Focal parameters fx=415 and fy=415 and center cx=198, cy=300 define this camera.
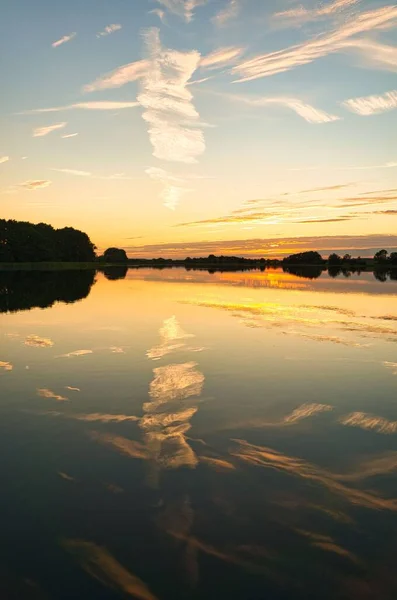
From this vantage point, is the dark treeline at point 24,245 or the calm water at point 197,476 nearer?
the calm water at point 197,476

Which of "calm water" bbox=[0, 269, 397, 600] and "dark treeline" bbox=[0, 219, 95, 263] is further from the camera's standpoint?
"dark treeline" bbox=[0, 219, 95, 263]

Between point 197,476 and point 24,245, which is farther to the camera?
point 24,245

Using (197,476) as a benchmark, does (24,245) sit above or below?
above

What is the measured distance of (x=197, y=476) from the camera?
8.20 m

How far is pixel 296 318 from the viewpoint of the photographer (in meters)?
31.3

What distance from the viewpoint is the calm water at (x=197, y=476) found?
5.65 metres

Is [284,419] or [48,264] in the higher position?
[48,264]

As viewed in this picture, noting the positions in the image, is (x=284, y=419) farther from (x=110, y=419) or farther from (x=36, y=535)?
(x=36, y=535)

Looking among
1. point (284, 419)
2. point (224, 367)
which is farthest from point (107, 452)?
point (224, 367)

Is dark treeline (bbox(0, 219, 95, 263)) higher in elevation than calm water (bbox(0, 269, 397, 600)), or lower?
higher

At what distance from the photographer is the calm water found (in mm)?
5652

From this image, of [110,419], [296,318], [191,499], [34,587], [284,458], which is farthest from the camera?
[296,318]

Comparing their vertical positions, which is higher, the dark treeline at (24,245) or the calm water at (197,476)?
the dark treeline at (24,245)

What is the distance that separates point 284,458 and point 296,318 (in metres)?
23.1
